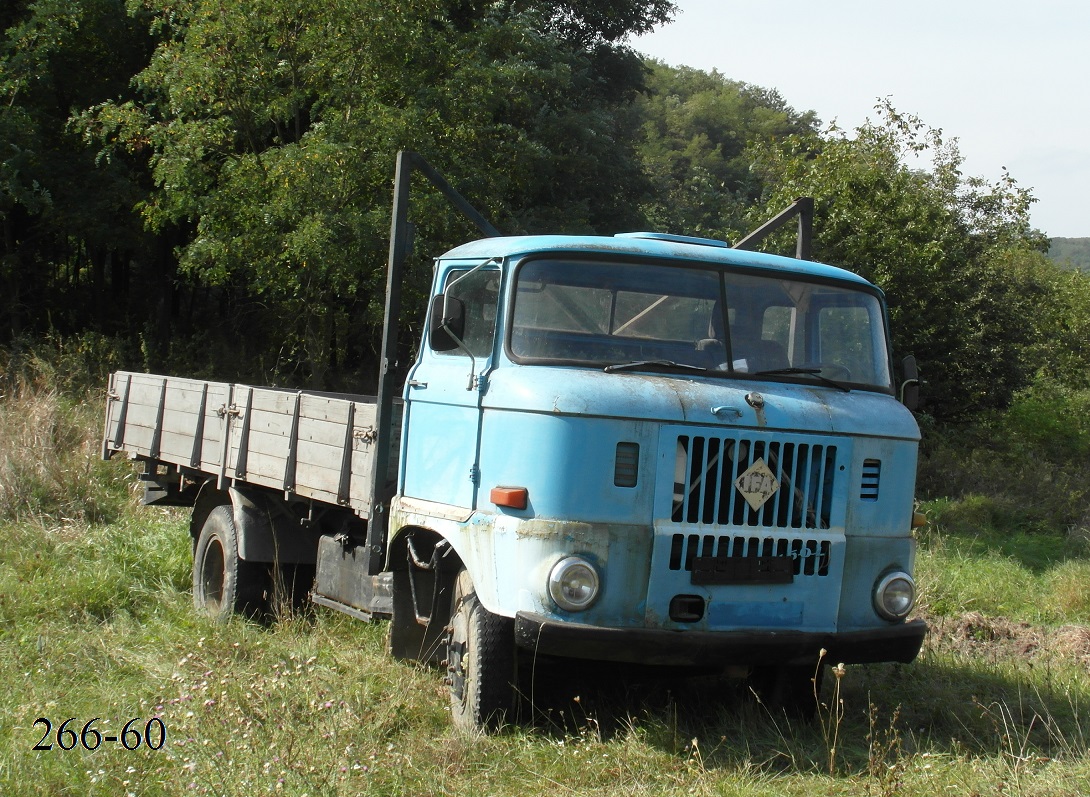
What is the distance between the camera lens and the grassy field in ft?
15.2

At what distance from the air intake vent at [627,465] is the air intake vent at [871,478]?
1.14m

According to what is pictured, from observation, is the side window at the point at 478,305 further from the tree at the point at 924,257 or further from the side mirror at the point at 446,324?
the tree at the point at 924,257

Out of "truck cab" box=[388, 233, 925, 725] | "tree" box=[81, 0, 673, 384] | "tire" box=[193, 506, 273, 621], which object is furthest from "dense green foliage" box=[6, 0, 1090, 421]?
"truck cab" box=[388, 233, 925, 725]

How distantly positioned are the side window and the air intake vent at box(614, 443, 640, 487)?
0.94 m

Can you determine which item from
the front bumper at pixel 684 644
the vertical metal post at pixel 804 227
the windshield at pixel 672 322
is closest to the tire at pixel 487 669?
the front bumper at pixel 684 644

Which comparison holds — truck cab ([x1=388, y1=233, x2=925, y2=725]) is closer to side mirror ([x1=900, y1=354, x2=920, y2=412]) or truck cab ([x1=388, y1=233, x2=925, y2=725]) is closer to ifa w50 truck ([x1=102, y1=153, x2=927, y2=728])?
ifa w50 truck ([x1=102, y1=153, x2=927, y2=728])

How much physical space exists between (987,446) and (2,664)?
685 inches

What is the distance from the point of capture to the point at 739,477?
5.02m

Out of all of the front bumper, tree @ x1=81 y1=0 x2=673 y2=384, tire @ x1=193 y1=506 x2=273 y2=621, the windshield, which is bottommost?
tire @ x1=193 y1=506 x2=273 y2=621

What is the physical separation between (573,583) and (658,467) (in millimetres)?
611

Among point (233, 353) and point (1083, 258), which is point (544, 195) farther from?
point (1083, 258)

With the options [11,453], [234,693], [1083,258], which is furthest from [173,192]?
[1083,258]

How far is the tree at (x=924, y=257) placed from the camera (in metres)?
17.2

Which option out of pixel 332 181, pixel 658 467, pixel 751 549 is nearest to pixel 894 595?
pixel 751 549
